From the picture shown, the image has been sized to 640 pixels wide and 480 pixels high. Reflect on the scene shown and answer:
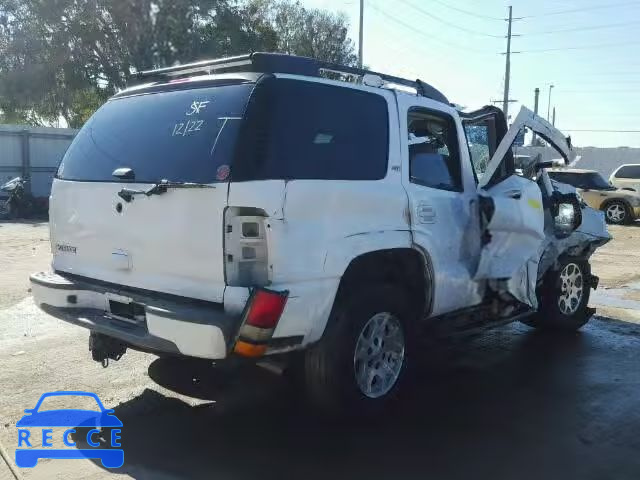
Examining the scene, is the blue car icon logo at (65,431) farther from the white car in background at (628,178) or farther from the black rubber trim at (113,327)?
the white car in background at (628,178)

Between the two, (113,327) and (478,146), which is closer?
(113,327)

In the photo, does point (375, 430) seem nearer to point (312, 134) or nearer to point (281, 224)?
point (281, 224)

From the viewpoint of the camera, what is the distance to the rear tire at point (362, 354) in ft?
13.0

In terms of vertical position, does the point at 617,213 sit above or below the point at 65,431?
above

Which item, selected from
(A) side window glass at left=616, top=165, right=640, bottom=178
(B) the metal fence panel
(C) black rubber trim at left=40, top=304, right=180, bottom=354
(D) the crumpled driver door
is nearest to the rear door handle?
(D) the crumpled driver door

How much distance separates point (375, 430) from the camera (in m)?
4.23

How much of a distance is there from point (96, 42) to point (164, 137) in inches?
1088

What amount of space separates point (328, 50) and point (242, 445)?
39714 mm

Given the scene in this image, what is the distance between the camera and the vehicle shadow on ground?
3697mm

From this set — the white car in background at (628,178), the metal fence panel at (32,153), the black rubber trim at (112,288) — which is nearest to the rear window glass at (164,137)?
the black rubber trim at (112,288)

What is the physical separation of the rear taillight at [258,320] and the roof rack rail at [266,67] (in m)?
1.37

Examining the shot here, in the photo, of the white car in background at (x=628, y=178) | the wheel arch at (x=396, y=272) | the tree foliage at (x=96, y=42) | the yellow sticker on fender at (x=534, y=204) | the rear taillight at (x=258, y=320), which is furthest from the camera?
the tree foliage at (x=96, y=42)

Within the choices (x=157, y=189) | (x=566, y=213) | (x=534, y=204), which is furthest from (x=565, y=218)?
(x=157, y=189)

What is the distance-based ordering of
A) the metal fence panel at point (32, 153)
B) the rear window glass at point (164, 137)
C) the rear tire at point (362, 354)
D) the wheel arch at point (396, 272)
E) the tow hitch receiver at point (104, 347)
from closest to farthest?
the rear window glass at point (164, 137) < the rear tire at point (362, 354) < the wheel arch at point (396, 272) < the tow hitch receiver at point (104, 347) < the metal fence panel at point (32, 153)
